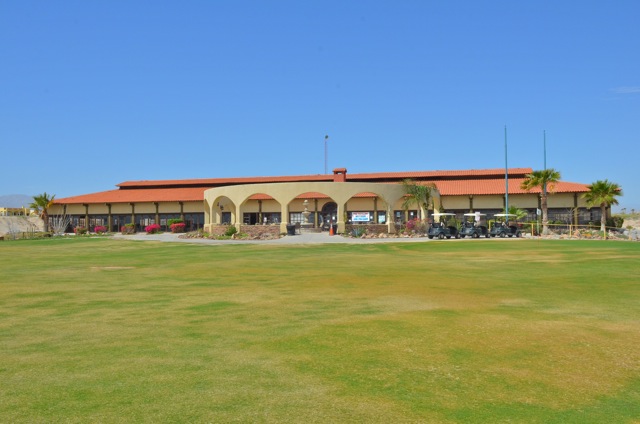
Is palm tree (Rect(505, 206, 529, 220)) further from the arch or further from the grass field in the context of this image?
the grass field

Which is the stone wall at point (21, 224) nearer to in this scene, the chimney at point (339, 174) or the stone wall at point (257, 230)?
the stone wall at point (257, 230)

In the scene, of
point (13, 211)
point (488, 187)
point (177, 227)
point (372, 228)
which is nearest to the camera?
point (372, 228)

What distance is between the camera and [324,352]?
820 cm

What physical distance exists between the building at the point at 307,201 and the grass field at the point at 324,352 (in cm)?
3952

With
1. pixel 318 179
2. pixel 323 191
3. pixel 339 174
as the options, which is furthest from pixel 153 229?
pixel 323 191

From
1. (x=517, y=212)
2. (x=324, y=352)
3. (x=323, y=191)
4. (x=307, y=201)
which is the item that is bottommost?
(x=324, y=352)

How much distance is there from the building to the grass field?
39.5m

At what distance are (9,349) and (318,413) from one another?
Result: 18.0 feet

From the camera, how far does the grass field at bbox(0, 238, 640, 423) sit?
5926 millimetres

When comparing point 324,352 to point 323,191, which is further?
point 323,191

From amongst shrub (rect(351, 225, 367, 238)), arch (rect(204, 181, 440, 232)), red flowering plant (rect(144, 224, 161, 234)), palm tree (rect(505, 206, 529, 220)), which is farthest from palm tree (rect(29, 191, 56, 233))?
palm tree (rect(505, 206, 529, 220))

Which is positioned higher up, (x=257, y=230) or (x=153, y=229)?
(x=153, y=229)

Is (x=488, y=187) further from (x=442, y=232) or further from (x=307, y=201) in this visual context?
(x=442, y=232)

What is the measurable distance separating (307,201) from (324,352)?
58.8 meters
